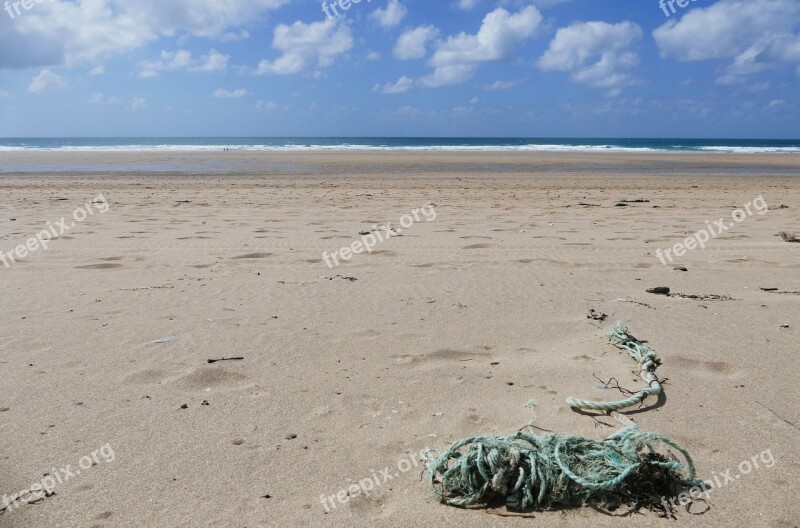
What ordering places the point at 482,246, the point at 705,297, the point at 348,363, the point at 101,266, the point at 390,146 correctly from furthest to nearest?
the point at 390,146 < the point at 482,246 < the point at 101,266 < the point at 705,297 < the point at 348,363

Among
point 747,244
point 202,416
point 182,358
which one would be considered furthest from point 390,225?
point 202,416

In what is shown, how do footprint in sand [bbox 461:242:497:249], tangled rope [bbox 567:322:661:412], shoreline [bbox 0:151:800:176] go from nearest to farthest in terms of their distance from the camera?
tangled rope [bbox 567:322:661:412] < footprint in sand [bbox 461:242:497:249] < shoreline [bbox 0:151:800:176]

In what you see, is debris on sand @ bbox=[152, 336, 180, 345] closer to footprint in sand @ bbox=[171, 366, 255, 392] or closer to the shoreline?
footprint in sand @ bbox=[171, 366, 255, 392]

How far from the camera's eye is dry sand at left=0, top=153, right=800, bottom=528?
2.30 m

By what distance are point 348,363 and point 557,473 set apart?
5.24ft

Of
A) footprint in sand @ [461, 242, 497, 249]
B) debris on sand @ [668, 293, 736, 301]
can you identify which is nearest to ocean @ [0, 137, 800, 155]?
footprint in sand @ [461, 242, 497, 249]

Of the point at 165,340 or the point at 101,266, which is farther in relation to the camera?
the point at 101,266

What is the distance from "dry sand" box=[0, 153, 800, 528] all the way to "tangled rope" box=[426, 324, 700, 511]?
0.09 metres

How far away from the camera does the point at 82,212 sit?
9.97 metres

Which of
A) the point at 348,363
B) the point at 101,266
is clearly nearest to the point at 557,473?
the point at 348,363

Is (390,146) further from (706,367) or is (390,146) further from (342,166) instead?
(706,367)

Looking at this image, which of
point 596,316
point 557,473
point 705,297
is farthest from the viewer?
point 705,297

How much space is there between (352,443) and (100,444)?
116cm

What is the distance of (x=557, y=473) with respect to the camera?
89.6 inches
